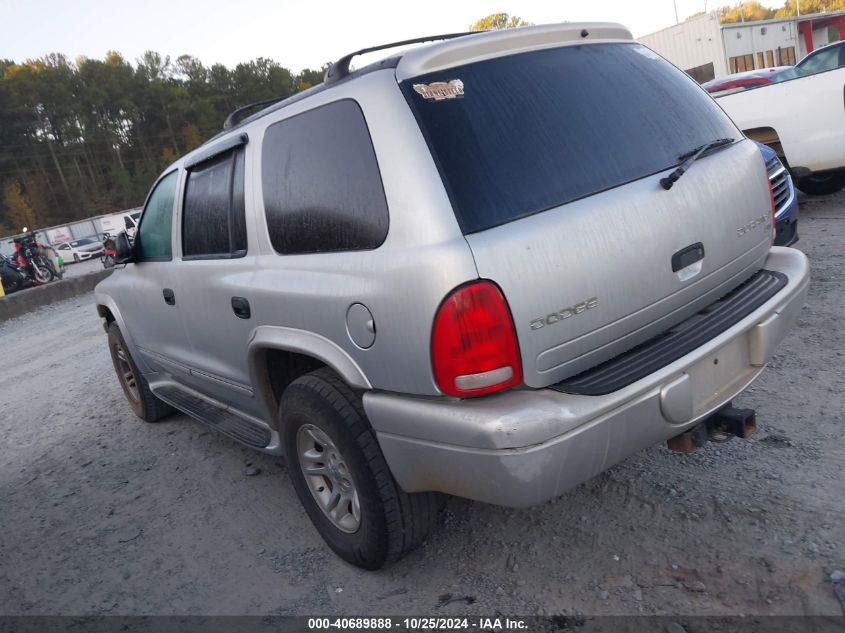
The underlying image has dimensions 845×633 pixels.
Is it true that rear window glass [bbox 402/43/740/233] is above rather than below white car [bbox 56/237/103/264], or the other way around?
above

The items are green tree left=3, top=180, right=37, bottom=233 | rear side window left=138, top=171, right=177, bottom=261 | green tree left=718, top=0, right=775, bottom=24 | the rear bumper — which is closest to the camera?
the rear bumper

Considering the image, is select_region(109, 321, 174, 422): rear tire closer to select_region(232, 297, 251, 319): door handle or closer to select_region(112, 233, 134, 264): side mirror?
select_region(112, 233, 134, 264): side mirror

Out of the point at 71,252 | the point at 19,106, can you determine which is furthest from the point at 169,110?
the point at 71,252

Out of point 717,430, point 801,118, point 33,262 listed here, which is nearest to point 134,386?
point 717,430

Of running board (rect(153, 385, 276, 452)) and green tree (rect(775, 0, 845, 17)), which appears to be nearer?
running board (rect(153, 385, 276, 452))

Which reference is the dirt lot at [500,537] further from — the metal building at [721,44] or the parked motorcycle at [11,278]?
the metal building at [721,44]

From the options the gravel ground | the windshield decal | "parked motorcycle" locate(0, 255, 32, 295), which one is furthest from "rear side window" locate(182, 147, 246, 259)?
the gravel ground

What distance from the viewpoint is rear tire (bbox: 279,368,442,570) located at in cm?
248

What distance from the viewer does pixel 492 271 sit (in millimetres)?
2066

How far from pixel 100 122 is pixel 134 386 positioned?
8554 cm

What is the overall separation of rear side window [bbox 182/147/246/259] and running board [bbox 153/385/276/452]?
34.1 inches

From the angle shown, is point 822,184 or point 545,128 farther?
point 822,184

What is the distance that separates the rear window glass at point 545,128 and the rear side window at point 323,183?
10.5 inches

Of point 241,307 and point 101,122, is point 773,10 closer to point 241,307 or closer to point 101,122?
point 101,122
